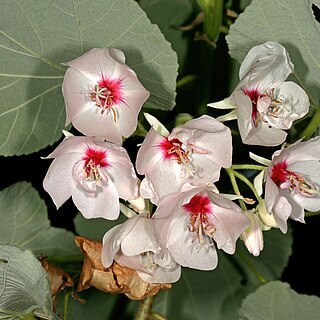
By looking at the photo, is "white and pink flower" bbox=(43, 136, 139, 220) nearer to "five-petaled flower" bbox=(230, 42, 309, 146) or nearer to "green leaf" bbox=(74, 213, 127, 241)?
"five-petaled flower" bbox=(230, 42, 309, 146)

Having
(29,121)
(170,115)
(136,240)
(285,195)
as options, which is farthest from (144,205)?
(170,115)

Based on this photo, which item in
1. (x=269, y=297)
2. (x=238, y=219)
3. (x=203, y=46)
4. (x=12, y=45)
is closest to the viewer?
(x=238, y=219)

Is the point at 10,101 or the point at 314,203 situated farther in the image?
the point at 10,101

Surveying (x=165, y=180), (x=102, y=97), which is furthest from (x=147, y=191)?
(x=102, y=97)

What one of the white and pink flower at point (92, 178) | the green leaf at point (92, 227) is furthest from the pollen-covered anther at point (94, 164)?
the green leaf at point (92, 227)

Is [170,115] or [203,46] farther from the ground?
[203,46]

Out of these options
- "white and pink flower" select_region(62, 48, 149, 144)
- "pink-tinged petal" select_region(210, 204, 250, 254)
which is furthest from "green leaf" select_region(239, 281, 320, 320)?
"white and pink flower" select_region(62, 48, 149, 144)

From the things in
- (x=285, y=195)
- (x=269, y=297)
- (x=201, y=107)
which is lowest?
(x=269, y=297)

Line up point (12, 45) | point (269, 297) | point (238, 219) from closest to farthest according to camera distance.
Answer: point (238, 219)
point (12, 45)
point (269, 297)

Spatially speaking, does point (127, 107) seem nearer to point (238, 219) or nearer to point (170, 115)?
point (238, 219)
